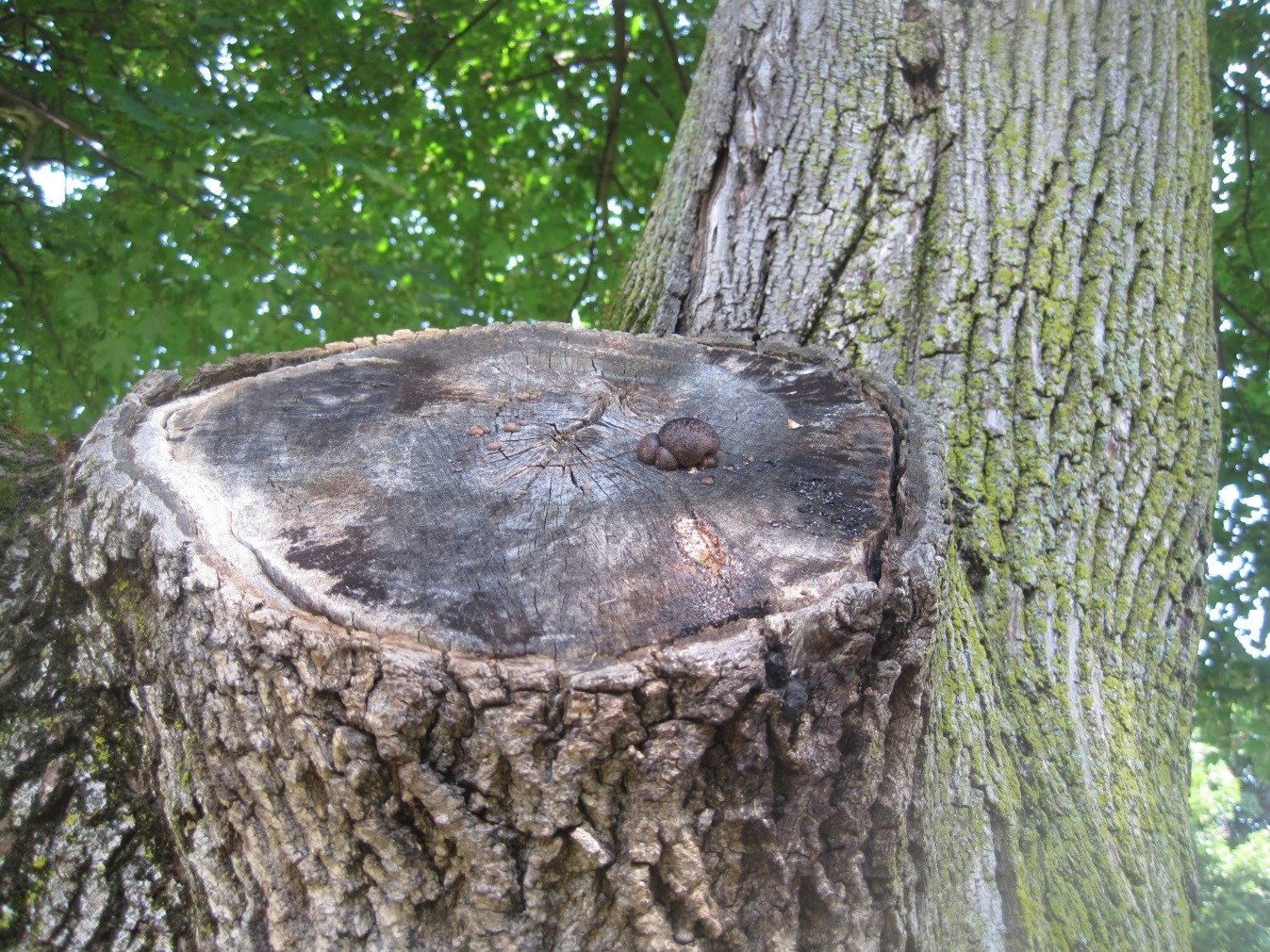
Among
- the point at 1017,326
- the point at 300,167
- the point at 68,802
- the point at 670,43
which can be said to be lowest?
the point at 68,802

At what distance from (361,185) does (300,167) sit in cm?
78

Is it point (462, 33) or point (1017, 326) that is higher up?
point (462, 33)

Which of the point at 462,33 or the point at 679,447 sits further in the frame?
the point at 462,33

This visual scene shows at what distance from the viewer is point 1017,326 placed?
2.38 m

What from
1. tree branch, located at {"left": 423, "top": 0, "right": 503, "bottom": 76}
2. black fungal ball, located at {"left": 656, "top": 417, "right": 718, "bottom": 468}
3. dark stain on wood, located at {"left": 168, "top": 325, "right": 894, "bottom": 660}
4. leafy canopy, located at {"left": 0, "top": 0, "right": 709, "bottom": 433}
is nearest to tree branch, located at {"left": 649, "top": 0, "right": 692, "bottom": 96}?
leafy canopy, located at {"left": 0, "top": 0, "right": 709, "bottom": 433}

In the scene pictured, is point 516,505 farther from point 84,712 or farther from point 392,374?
point 84,712

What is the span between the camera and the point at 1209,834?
13.7 metres

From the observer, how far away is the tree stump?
121 centimetres

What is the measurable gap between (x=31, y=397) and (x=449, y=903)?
4383mm

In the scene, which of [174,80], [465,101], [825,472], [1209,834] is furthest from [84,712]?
[1209,834]

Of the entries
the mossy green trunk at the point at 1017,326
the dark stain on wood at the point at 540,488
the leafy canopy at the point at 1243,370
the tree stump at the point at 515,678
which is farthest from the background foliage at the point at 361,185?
the tree stump at the point at 515,678

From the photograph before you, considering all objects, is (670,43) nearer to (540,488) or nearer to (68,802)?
(540,488)

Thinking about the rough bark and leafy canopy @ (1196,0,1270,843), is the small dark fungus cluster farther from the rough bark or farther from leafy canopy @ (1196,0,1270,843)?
leafy canopy @ (1196,0,1270,843)

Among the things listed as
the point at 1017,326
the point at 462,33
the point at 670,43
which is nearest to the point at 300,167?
the point at 462,33
